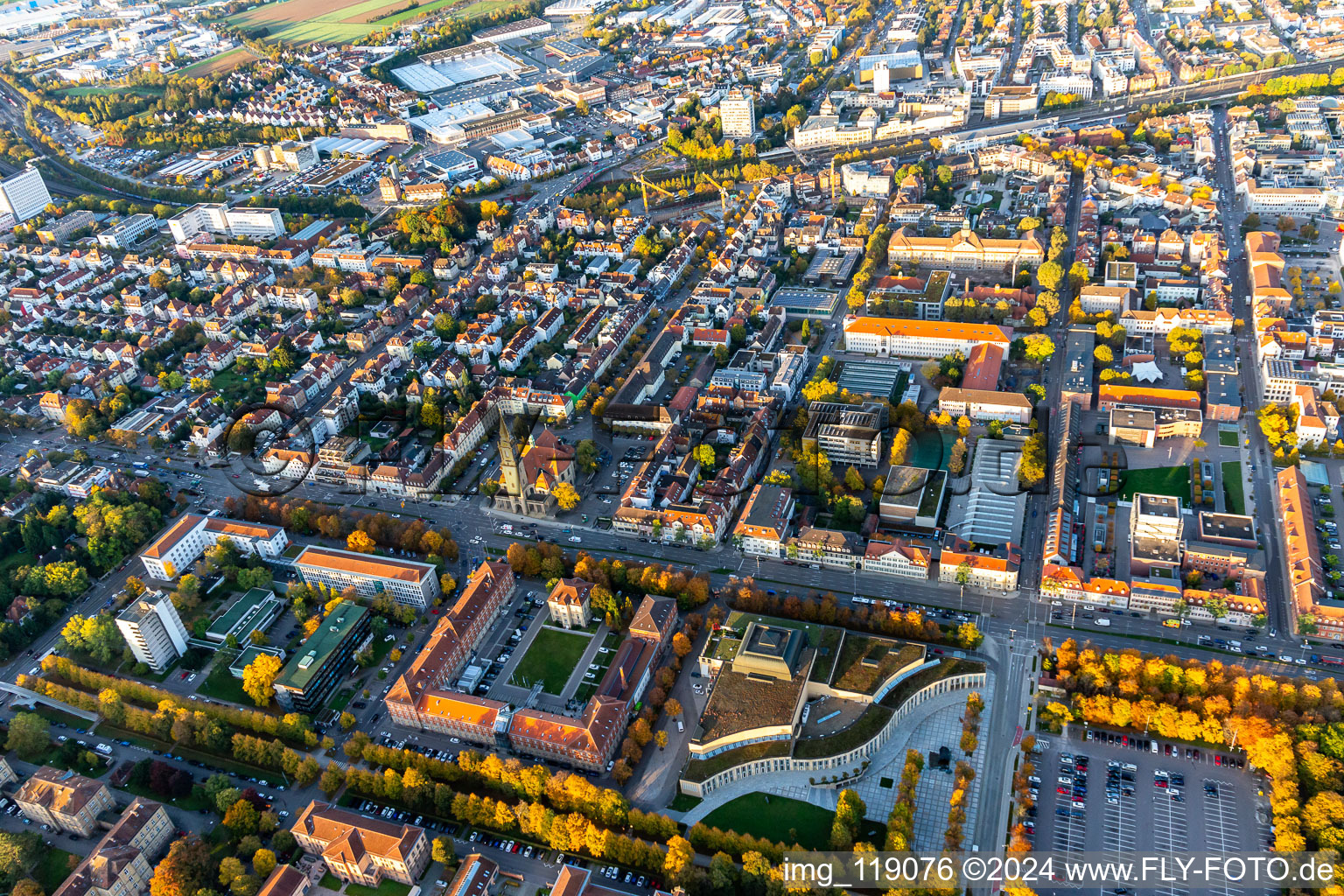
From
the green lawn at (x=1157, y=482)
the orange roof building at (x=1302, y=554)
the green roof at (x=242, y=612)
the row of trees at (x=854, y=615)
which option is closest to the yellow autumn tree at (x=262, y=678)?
the green roof at (x=242, y=612)

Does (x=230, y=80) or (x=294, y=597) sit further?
(x=230, y=80)

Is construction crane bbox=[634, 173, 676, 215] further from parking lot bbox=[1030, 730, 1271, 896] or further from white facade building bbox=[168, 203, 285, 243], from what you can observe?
parking lot bbox=[1030, 730, 1271, 896]

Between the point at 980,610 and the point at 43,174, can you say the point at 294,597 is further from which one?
the point at 43,174

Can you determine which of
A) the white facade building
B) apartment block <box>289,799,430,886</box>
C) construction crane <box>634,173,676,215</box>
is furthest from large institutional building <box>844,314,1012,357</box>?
the white facade building

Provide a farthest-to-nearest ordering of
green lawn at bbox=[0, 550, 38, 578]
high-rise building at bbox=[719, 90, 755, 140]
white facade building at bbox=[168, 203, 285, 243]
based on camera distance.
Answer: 1. high-rise building at bbox=[719, 90, 755, 140]
2. white facade building at bbox=[168, 203, 285, 243]
3. green lawn at bbox=[0, 550, 38, 578]

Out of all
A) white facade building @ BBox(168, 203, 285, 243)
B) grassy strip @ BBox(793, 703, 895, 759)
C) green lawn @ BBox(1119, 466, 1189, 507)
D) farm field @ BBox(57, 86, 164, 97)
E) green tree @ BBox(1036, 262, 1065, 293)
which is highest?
farm field @ BBox(57, 86, 164, 97)

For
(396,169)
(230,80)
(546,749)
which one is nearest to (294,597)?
(546,749)

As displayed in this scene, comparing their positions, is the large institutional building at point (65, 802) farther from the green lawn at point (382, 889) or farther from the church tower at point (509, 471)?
the church tower at point (509, 471)
